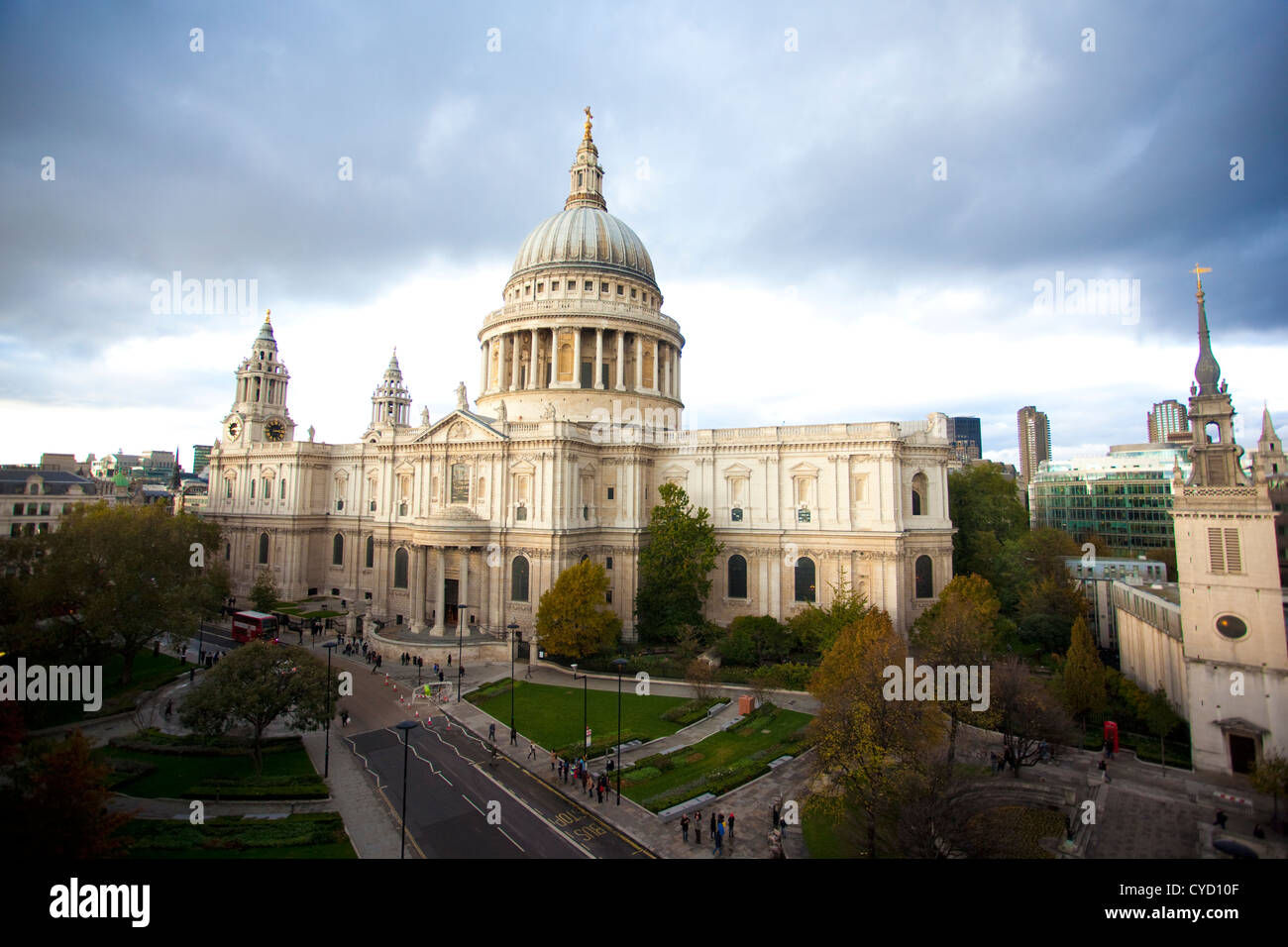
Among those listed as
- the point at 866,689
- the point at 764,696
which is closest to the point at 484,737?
the point at 764,696

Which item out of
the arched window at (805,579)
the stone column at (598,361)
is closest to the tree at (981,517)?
the arched window at (805,579)

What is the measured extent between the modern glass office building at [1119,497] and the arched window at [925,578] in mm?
48158

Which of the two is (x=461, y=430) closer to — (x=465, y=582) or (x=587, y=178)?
(x=465, y=582)

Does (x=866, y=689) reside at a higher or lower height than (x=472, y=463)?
lower

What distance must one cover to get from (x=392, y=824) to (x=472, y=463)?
1337 inches

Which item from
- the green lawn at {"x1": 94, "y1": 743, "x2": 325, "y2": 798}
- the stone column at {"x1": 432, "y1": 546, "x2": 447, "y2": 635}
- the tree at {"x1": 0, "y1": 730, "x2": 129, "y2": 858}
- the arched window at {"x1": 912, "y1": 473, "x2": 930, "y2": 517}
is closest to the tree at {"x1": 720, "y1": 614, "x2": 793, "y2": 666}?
the arched window at {"x1": 912, "y1": 473, "x2": 930, "y2": 517}

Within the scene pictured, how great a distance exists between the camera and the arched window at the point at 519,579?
4981cm

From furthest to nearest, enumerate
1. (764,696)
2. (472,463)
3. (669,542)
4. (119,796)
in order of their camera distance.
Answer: (472,463) < (669,542) < (764,696) < (119,796)

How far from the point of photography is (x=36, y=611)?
112 ft

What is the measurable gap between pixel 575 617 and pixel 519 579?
9.14 metres

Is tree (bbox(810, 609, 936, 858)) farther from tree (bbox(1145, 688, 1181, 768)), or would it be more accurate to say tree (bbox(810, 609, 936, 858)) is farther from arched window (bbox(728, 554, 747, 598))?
arched window (bbox(728, 554, 747, 598))

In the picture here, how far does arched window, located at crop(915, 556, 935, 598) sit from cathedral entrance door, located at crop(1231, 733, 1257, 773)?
72.7 ft

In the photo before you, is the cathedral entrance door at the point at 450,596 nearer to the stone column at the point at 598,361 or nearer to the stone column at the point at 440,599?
the stone column at the point at 440,599
